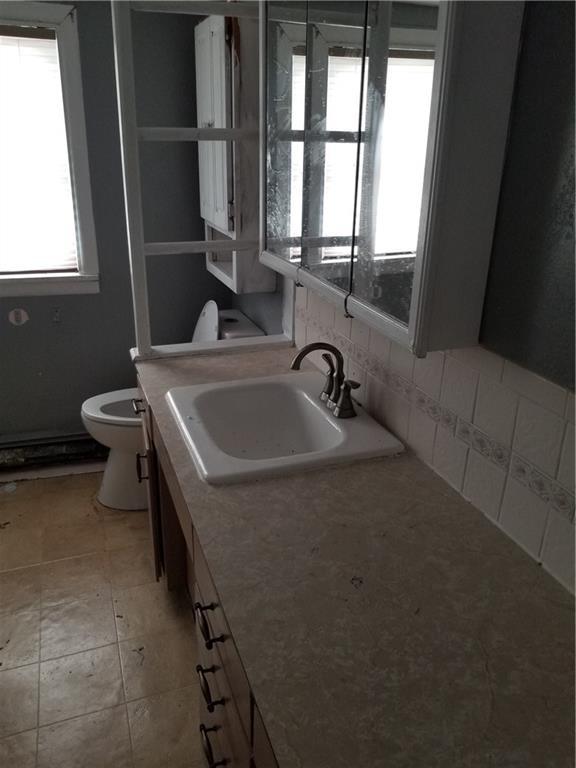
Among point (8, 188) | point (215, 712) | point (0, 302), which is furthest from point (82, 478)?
point (215, 712)

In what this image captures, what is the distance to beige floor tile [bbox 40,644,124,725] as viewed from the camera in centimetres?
166

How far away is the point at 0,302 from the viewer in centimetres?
263

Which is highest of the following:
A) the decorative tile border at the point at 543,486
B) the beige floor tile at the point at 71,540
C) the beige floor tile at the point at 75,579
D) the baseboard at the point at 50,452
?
the decorative tile border at the point at 543,486

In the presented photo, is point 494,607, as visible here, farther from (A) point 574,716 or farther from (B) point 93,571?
(B) point 93,571

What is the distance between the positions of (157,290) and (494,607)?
234 centimetres

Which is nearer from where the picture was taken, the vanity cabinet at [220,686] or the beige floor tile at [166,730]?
the vanity cabinet at [220,686]

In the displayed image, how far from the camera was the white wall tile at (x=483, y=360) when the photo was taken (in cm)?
103

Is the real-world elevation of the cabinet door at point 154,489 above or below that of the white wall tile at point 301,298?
below

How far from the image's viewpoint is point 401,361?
4.39 ft

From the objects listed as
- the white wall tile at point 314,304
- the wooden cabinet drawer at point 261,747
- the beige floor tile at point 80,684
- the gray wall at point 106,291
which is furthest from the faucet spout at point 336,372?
the gray wall at point 106,291

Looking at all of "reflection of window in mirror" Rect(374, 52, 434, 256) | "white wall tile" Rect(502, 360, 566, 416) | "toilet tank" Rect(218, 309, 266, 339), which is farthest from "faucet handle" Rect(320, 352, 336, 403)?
"toilet tank" Rect(218, 309, 266, 339)

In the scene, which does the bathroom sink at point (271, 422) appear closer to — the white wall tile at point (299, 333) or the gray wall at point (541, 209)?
the white wall tile at point (299, 333)

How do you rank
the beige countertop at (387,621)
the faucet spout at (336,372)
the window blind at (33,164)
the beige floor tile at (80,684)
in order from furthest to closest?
1. the window blind at (33,164)
2. the beige floor tile at (80,684)
3. the faucet spout at (336,372)
4. the beige countertop at (387,621)

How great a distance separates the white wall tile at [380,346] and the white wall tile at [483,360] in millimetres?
278
